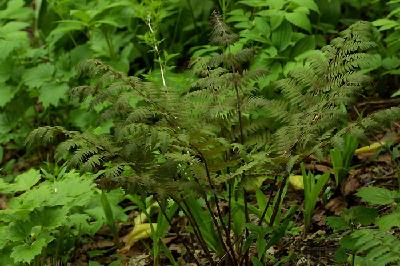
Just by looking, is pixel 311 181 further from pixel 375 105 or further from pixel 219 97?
pixel 375 105

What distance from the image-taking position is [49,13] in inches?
180

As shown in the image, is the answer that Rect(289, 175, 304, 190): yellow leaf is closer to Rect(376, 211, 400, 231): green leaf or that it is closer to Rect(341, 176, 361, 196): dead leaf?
Rect(341, 176, 361, 196): dead leaf

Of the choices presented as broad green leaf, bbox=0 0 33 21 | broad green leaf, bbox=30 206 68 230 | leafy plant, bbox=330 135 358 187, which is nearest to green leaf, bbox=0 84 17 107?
broad green leaf, bbox=0 0 33 21

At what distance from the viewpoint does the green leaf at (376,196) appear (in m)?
2.20

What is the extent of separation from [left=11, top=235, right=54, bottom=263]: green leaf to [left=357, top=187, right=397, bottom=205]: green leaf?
118cm

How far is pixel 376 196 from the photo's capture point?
87.8 inches

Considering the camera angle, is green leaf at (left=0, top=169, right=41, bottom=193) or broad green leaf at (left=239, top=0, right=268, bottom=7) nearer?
green leaf at (left=0, top=169, right=41, bottom=193)

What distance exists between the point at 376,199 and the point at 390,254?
47 cm

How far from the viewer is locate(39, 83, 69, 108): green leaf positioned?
142 inches

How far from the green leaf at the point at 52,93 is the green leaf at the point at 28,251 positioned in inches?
53.5

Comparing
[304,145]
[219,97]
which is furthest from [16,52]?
[304,145]

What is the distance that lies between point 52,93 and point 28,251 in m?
1.51

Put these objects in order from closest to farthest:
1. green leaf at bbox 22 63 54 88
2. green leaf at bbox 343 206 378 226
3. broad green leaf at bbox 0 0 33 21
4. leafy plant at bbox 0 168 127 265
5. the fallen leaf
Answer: green leaf at bbox 343 206 378 226
leafy plant at bbox 0 168 127 265
the fallen leaf
green leaf at bbox 22 63 54 88
broad green leaf at bbox 0 0 33 21

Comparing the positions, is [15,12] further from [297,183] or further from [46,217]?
[297,183]
